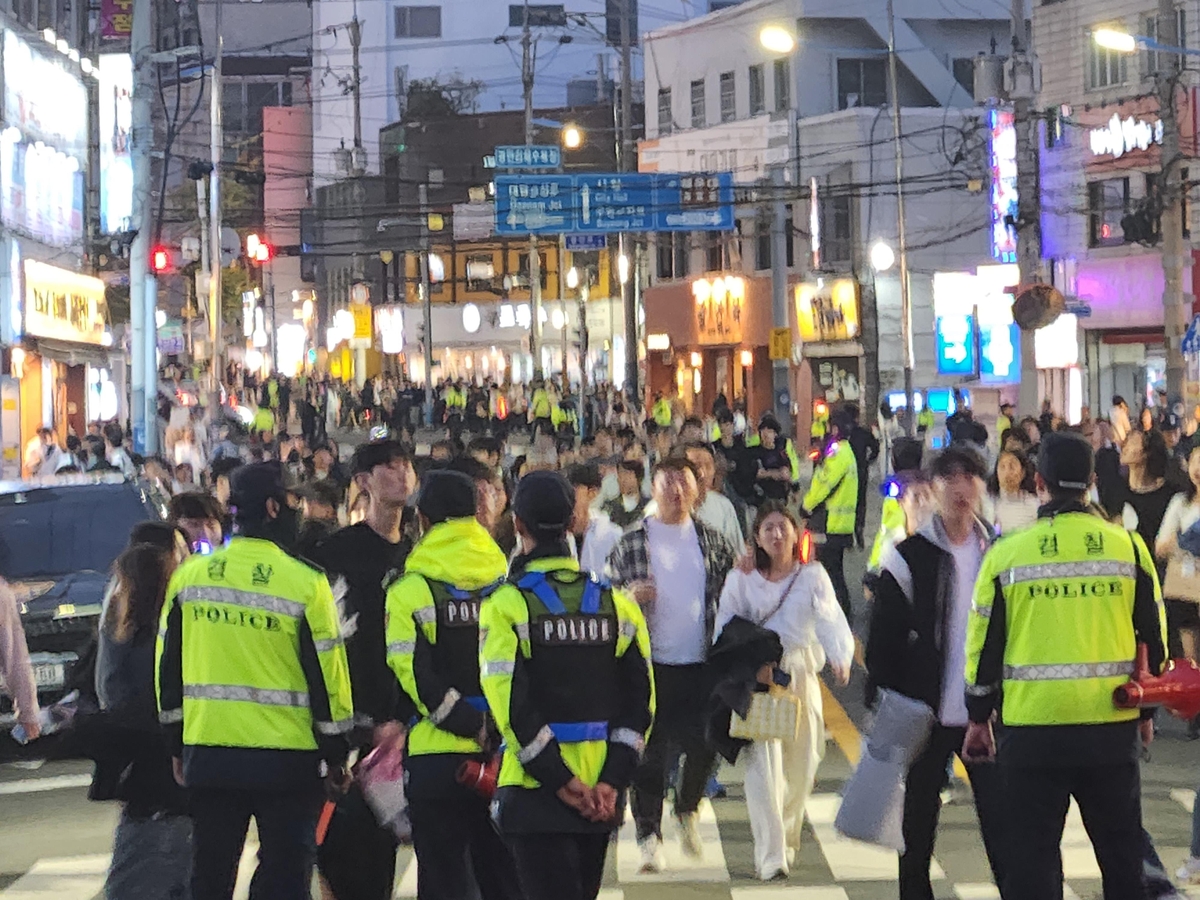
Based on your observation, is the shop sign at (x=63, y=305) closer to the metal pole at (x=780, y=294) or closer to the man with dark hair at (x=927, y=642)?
the metal pole at (x=780, y=294)

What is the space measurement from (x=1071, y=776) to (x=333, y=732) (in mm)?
2395

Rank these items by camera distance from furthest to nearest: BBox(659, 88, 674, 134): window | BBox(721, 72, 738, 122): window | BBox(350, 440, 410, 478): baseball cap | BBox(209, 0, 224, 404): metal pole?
BBox(659, 88, 674, 134): window
BBox(721, 72, 738, 122): window
BBox(209, 0, 224, 404): metal pole
BBox(350, 440, 410, 478): baseball cap

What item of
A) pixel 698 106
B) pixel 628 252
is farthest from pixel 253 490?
pixel 698 106

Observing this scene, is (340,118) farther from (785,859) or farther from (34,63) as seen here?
(785,859)

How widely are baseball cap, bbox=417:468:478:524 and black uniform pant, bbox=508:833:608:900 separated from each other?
4.32 feet

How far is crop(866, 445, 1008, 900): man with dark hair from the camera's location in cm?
792

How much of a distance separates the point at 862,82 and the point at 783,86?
2119 millimetres

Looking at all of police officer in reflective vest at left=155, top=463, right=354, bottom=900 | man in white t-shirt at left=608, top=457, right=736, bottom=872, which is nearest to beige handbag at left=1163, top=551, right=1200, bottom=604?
man in white t-shirt at left=608, top=457, right=736, bottom=872

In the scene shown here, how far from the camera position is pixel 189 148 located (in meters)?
98.0

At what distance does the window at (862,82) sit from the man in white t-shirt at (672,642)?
47938mm

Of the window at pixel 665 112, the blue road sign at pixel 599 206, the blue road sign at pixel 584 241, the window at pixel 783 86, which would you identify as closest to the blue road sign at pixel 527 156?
the blue road sign at pixel 599 206

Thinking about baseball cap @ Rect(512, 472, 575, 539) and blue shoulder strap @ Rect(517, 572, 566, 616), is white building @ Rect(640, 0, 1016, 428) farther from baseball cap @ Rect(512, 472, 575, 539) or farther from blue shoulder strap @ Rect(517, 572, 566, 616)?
blue shoulder strap @ Rect(517, 572, 566, 616)

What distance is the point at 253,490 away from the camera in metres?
6.89

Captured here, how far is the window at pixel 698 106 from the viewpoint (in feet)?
201
